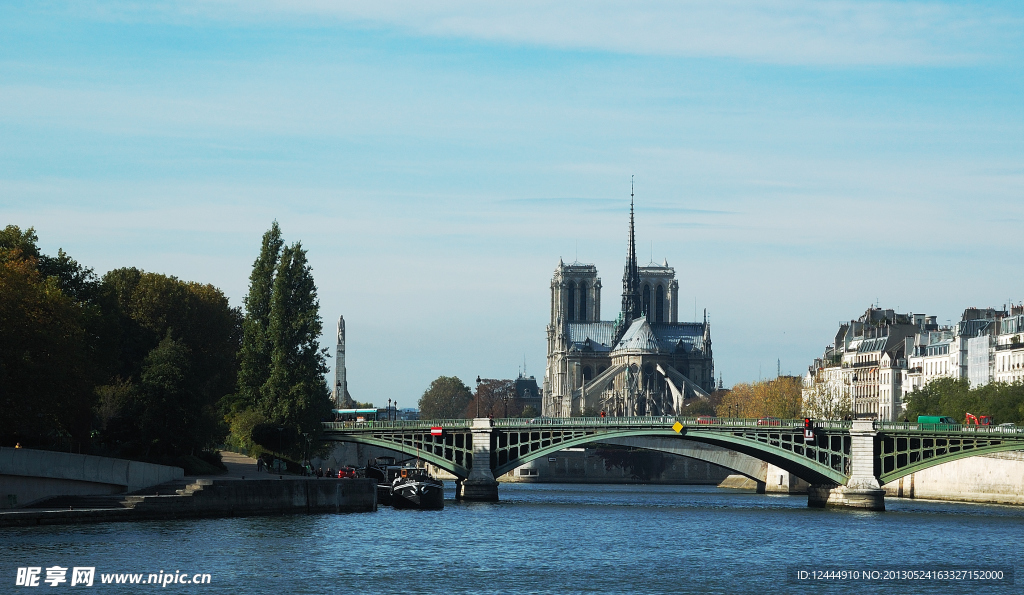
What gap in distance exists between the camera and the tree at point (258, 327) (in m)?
93.5

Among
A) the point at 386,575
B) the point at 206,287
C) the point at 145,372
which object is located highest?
the point at 206,287

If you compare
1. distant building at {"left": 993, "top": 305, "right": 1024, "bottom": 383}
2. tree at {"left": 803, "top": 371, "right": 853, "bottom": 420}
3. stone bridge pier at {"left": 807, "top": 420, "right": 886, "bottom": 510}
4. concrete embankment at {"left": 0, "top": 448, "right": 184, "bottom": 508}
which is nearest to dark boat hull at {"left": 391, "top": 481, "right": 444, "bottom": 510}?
concrete embankment at {"left": 0, "top": 448, "right": 184, "bottom": 508}

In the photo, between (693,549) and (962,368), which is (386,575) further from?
(962,368)

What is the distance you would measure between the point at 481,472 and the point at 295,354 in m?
13.0

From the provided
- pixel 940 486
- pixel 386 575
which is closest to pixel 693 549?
pixel 386 575

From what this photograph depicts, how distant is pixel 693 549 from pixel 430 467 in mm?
121000

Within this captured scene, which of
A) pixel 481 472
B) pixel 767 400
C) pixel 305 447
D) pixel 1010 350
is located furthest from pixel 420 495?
pixel 767 400

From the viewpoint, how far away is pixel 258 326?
93938 millimetres

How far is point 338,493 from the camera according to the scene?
77.9m

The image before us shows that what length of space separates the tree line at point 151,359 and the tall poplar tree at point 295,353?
0.08m

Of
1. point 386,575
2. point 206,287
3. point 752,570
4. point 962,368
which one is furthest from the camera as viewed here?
point 962,368

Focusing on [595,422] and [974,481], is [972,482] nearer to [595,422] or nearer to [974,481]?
[974,481]

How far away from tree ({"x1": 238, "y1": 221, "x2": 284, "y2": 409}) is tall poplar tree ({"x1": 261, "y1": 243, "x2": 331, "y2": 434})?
865 mm

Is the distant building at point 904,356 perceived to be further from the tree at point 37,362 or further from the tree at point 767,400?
the tree at point 37,362
